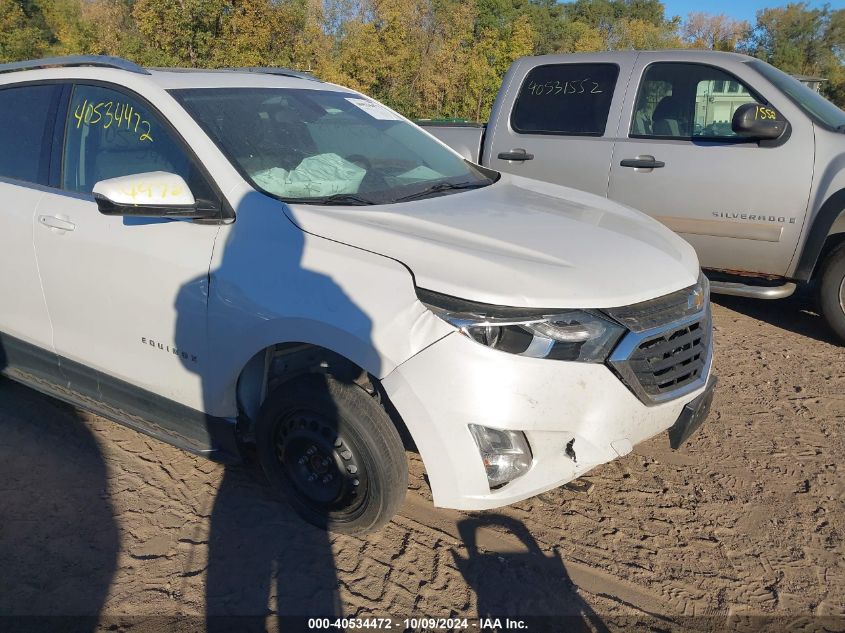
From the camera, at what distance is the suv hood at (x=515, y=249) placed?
251 cm

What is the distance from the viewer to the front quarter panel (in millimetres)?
2500

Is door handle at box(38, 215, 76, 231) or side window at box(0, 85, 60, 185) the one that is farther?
side window at box(0, 85, 60, 185)

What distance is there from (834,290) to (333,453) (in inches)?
158

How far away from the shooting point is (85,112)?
11.3 ft

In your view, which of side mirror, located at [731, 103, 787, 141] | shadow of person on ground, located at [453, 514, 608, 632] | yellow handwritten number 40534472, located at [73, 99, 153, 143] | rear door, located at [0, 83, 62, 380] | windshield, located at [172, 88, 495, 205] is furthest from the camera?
side mirror, located at [731, 103, 787, 141]

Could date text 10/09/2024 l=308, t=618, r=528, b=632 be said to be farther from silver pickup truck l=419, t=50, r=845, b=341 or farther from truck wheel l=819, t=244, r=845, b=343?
truck wheel l=819, t=244, r=845, b=343

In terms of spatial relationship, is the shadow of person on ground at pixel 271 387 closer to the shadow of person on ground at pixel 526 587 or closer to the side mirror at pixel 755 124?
the shadow of person on ground at pixel 526 587

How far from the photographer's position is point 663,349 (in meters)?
2.70

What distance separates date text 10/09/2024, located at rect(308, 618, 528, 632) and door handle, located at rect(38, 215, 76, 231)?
200 cm

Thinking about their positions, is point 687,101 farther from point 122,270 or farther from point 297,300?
point 122,270

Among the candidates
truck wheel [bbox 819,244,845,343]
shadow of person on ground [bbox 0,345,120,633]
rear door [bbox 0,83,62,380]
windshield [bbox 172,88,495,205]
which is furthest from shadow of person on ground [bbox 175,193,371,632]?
truck wheel [bbox 819,244,845,343]

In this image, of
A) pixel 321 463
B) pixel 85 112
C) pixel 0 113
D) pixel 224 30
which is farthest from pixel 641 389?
pixel 224 30

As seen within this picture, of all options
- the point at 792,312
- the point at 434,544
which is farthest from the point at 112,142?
the point at 792,312

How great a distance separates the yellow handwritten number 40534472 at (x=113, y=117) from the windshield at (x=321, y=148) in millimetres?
221
